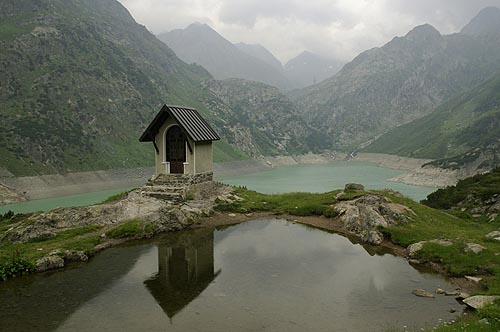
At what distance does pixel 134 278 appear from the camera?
16109 mm

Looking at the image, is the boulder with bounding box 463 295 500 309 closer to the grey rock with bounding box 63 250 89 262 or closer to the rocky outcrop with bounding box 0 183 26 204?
the grey rock with bounding box 63 250 89 262

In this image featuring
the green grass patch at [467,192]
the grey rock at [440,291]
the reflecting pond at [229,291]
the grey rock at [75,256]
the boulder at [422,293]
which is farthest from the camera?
the green grass patch at [467,192]

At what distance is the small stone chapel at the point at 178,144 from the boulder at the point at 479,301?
2266 centimetres

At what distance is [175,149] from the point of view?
111 feet

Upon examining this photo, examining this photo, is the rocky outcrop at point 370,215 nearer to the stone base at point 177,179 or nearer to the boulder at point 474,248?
the boulder at point 474,248

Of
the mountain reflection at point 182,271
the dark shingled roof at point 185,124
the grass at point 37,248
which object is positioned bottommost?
the mountain reflection at point 182,271

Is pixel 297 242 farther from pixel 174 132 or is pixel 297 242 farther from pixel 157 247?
pixel 174 132

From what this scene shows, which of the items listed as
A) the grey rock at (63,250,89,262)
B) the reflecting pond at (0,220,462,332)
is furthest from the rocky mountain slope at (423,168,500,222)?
the grey rock at (63,250,89,262)

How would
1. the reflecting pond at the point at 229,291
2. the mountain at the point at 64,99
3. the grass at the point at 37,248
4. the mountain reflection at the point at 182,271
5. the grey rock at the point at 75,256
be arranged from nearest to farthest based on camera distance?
the reflecting pond at the point at 229,291, the mountain reflection at the point at 182,271, the grass at the point at 37,248, the grey rock at the point at 75,256, the mountain at the point at 64,99

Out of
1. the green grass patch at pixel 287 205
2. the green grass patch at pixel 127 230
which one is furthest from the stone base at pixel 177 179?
the green grass patch at pixel 127 230

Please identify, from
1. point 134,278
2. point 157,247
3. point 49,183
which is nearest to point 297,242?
point 157,247

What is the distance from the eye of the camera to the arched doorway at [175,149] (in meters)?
33.6

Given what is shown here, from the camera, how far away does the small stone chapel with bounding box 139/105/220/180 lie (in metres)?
32.6

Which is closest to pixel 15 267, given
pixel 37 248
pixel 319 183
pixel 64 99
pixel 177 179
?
pixel 37 248
